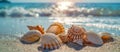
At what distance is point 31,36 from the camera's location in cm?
256

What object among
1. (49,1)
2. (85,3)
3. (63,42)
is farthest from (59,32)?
(49,1)

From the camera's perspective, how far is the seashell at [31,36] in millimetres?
2559

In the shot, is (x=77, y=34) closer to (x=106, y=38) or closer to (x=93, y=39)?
(x=93, y=39)

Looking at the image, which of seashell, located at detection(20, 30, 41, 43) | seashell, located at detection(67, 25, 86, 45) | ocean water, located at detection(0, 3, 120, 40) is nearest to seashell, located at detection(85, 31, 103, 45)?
seashell, located at detection(67, 25, 86, 45)

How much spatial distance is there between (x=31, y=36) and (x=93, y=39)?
589 mm

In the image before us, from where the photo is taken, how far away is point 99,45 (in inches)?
97.1

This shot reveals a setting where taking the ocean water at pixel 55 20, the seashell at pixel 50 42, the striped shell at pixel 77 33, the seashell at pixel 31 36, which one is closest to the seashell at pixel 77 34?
the striped shell at pixel 77 33

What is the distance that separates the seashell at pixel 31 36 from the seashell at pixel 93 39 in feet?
1.60

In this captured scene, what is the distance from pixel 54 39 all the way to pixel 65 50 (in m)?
0.14

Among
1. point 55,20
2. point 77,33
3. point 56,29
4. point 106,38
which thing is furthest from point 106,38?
point 55,20

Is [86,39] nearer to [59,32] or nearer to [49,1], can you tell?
[59,32]

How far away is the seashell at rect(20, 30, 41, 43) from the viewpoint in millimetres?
2559

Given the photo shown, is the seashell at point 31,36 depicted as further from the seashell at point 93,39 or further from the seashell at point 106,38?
the seashell at point 106,38

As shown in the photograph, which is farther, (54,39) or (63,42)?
(63,42)
